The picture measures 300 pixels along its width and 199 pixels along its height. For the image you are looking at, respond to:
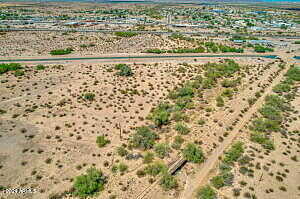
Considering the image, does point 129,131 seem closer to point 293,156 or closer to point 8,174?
point 8,174

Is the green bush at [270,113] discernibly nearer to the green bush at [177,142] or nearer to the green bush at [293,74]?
the green bush at [177,142]

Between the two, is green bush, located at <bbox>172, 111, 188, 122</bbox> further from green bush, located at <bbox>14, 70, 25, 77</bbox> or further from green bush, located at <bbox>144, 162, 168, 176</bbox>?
green bush, located at <bbox>14, 70, 25, 77</bbox>

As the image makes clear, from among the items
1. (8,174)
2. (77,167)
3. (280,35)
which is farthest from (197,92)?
(280,35)

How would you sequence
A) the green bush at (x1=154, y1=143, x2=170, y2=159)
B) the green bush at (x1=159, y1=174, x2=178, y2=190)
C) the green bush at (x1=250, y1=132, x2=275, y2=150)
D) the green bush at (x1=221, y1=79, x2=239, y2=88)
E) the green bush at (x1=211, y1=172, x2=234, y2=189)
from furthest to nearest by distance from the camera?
the green bush at (x1=221, y1=79, x2=239, y2=88) < the green bush at (x1=250, y1=132, x2=275, y2=150) < the green bush at (x1=154, y1=143, x2=170, y2=159) < the green bush at (x1=211, y1=172, x2=234, y2=189) < the green bush at (x1=159, y1=174, x2=178, y2=190)

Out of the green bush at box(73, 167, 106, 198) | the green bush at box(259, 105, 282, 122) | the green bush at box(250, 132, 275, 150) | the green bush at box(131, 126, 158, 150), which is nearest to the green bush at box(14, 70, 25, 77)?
the green bush at box(131, 126, 158, 150)

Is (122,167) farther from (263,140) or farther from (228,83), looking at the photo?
(228,83)

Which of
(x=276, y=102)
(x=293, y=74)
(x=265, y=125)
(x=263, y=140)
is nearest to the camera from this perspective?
(x=263, y=140)

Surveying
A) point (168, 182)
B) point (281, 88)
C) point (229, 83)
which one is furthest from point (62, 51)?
point (281, 88)
